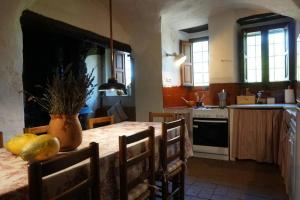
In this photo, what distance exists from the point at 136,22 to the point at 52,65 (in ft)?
5.46

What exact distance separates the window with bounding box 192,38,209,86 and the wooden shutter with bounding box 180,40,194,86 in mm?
160

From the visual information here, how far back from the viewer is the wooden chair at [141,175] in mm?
1391

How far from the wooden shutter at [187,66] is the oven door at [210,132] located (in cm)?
97

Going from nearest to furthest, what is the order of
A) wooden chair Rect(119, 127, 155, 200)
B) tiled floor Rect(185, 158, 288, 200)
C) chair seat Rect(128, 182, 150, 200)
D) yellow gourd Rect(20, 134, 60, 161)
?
yellow gourd Rect(20, 134, 60, 161), wooden chair Rect(119, 127, 155, 200), chair seat Rect(128, 182, 150, 200), tiled floor Rect(185, 158, 288, 200)

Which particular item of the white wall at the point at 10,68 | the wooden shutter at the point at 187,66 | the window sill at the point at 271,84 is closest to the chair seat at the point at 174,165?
the white wall at the point at 10,68

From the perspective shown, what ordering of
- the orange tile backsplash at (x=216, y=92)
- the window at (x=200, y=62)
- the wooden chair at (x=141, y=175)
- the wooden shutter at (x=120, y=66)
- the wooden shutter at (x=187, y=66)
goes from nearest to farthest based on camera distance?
the wooden chair at (x=141, y=175) < the orange tile backsplash at (x=216, y=92) < the wooden shutter at (x=187, y=66) < the window at (x=200, y=62) < the wooden shutter at (x=120, y=66)

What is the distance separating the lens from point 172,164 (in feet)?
6.78

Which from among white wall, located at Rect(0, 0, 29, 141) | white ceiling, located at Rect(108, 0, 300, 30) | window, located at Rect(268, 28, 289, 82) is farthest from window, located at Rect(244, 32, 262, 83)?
white wall, located at Rect(0, 0, 29, 141)

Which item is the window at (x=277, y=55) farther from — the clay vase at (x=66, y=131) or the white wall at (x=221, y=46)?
the clay vase at (x=66, y=131)

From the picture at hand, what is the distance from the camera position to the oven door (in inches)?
144

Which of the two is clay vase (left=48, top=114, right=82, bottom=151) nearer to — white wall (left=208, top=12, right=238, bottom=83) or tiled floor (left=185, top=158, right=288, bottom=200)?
tiled floor (left=185, top=158, right=288, bottom=200)

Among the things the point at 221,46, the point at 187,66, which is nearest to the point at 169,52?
the point at 187,66

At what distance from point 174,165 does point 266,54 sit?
302 centimetres

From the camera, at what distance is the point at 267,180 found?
2.86 metres
